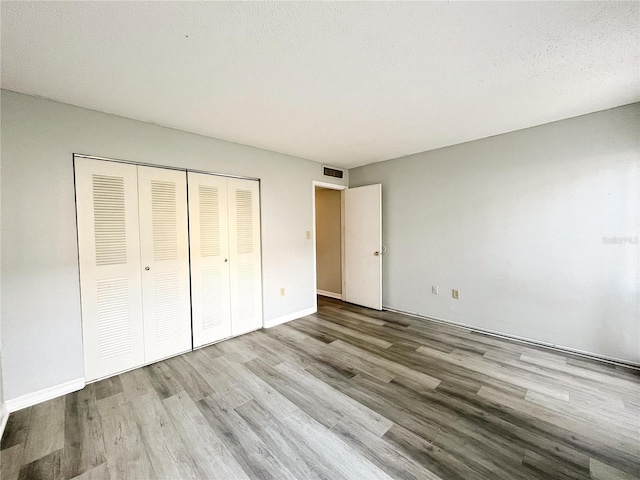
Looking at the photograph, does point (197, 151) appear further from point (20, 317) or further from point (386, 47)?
point (386, 47)

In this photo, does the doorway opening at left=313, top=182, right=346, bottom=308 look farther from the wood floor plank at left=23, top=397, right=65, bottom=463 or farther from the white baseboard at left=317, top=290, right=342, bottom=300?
the wood floor plank at left=23, top=397, right=65, bottom=463

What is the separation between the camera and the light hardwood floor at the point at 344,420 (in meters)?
1.39

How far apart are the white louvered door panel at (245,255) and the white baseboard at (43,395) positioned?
4.62ft

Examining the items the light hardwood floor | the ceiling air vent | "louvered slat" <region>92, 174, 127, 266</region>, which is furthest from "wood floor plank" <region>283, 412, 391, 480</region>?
the ceiling air vent

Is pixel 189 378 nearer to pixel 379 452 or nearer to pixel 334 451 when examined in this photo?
pixel 334 451

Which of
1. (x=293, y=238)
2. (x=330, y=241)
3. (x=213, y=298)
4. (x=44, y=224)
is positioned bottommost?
(x=213, y=298)

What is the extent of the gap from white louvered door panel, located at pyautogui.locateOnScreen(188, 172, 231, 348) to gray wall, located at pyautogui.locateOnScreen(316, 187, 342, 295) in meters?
2.36

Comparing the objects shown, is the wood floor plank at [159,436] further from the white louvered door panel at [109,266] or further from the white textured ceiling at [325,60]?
the white textured ceiling at [325,60]

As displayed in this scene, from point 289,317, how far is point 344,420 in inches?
81.9

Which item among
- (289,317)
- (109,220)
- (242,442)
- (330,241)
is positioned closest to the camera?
(242,442)

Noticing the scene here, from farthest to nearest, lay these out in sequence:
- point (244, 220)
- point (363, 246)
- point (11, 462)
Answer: point (363, 246) → point (244, 220) → point (11, 462)

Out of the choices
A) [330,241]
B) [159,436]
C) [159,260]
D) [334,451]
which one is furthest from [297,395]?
[330,241]

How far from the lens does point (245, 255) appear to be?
3.23 metres

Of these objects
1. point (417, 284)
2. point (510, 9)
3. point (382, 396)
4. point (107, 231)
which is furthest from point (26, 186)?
point (417, 284)
